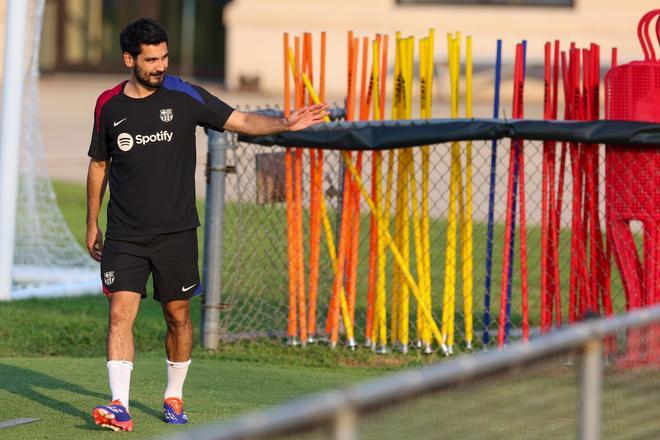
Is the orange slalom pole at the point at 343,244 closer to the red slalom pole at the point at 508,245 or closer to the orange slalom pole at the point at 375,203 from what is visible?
the orange slalom pole at the point at 375,203

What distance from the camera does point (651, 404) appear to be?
369cm

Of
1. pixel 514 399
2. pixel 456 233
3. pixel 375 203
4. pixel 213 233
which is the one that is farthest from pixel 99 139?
pixel 514 399

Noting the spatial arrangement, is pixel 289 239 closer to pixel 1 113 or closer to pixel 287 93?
pixel 287 93

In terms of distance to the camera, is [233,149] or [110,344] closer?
[110,344]

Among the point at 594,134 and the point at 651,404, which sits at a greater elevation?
the point at 594,134

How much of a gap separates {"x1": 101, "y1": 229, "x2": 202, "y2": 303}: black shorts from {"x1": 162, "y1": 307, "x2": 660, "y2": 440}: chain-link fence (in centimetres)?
260

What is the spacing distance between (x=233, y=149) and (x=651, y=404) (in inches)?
188

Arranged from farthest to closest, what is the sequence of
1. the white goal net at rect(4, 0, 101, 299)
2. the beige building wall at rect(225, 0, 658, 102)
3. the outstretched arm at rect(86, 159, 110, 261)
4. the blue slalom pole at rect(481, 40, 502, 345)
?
the beige building wall at rect(225, 0, 658, 102), the white goal net at rect(4, 0, 101, 299), the blue slalom pole at rect(481, 40, 502, 345), the outstretched arm at rect(86, 159, 110, 261)

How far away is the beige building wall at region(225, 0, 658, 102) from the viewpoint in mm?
26328

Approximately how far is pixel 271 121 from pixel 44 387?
6.06 feet

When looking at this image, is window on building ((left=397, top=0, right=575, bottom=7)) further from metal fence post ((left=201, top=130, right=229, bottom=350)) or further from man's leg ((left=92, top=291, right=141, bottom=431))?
man's leg ((left=92, top=291, right=141, bottom=431))

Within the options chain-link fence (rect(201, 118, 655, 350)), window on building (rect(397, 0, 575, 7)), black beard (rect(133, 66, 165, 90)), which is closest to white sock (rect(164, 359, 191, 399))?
black beard (rect(133, 66, 165, 90))

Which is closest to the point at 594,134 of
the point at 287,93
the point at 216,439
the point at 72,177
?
the point at 287,93

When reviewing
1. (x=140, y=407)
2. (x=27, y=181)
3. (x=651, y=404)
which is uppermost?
(x=27, y=181)
